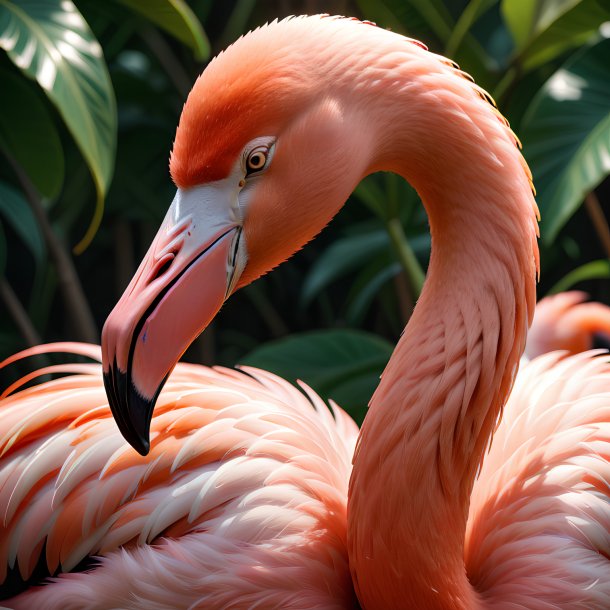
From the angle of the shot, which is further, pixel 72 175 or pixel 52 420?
pixel 72 175

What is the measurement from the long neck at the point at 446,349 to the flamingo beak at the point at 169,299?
0.24 meters

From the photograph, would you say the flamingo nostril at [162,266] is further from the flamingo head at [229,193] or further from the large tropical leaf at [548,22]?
the large tropical leaf at [548,22]

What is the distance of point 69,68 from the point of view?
188 cm

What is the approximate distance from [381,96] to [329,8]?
2.20 meters

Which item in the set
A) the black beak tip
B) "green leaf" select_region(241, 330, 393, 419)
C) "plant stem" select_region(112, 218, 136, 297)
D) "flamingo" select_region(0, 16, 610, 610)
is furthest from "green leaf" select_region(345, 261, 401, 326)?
the black beak tip

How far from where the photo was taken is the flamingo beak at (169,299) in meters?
1.00

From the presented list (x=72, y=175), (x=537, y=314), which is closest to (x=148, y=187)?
(x=72, y=175)

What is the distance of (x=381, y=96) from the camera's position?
1.12 metres

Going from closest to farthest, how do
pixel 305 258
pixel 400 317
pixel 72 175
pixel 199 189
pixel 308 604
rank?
1. pixel 199 189
2. pixel 308 604
3. pixel 72 175
4. pixel 400 317
5. pixel 305 258

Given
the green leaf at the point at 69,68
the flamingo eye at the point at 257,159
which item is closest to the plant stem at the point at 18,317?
the green leaf at the point at 69,68

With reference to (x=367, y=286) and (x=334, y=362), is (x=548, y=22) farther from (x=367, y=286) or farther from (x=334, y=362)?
(x=367, y=286)

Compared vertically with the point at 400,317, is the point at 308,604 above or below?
above

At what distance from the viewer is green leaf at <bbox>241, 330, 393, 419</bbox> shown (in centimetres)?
240

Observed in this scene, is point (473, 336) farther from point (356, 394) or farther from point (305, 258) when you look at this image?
point (305, 258)
